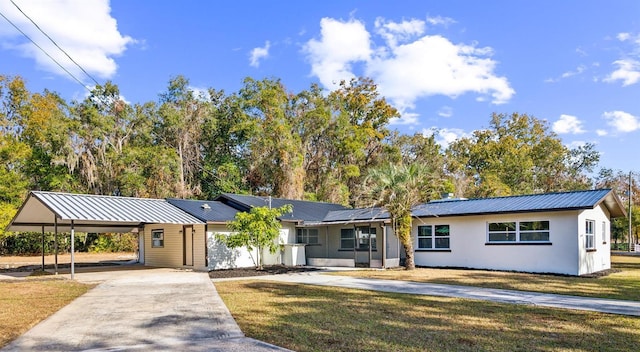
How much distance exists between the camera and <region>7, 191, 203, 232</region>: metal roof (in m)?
16.1

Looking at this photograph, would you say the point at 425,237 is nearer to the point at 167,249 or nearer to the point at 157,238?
the point at 167,249

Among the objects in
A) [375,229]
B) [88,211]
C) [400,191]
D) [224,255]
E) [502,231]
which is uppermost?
[400,191]

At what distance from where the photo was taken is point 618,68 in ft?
83.4

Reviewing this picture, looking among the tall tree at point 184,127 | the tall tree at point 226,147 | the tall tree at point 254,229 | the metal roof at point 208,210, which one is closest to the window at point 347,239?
the tall tree at point 254,229

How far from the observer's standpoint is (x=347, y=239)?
22172 mm

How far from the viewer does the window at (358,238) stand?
21.5 metres

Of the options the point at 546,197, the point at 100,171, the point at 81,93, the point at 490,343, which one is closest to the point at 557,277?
the point at 546,197

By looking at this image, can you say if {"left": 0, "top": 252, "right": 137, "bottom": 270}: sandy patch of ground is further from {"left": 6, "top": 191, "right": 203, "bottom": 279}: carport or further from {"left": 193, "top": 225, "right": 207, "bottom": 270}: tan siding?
{"left": 193, "top": 225, "right": 207, "bottom": 270}: tan siding

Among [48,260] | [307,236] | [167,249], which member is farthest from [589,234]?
[48,260]

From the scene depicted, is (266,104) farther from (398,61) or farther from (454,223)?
(454,223)

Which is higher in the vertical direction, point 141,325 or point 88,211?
point 88,211

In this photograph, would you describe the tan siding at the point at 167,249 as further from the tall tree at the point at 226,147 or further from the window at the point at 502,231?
the window at the point at 502,231

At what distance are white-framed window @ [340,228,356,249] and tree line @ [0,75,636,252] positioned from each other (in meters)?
4.54

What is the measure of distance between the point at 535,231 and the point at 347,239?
336 inches
